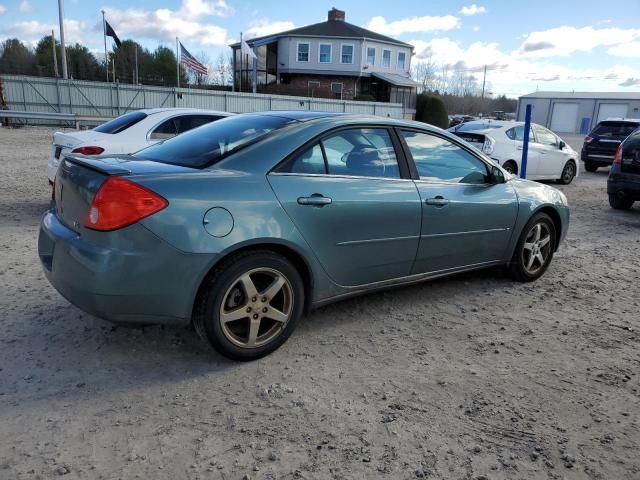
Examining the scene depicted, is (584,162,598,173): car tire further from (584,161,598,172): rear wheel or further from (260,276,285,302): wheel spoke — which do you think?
(260,276,285,302): wheel spoke

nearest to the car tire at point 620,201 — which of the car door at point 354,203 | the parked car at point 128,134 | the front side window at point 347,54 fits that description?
the parked car at point 128,134

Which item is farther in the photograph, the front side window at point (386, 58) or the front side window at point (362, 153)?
the front side window at point (386, 58)

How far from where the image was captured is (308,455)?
8.43ft

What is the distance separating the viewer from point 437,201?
165 inches

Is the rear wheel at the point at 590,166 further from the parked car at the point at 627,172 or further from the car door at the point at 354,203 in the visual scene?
the car door at the point at 354,203

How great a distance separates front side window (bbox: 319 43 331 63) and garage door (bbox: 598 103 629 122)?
95.5 feet

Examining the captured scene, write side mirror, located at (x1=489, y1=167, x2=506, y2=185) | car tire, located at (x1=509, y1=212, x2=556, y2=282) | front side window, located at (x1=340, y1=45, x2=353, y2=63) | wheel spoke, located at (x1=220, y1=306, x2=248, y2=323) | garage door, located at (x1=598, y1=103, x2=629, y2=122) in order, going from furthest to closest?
garage door, located at (x1=598, y1=103, x2=629, y2=122) < front side window, located at (x1=340, y1=45, x2=353, y2=63) < car tire, located at (x1=509, y1=212, x2=556, y2=282) < side mirror, located at (x1=489, y1=167, x2=506, y2=185) < wheel spoke, located at (x1=220, y1=306, x2=248, y2=323)

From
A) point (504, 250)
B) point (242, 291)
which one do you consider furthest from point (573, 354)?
point (242, 291)

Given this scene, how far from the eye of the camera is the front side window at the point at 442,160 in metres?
4.25

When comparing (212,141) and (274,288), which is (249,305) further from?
(212,141)

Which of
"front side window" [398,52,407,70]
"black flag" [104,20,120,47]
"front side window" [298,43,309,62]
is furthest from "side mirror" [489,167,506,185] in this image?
"front side window" [398,52,407,70]

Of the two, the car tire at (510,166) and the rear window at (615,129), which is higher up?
the rear window at (615,129)

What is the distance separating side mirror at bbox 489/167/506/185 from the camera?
4.74 m

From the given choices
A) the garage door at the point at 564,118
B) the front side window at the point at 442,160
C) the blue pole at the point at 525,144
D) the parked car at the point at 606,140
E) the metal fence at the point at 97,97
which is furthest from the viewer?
the garage door at the point at 564,118
